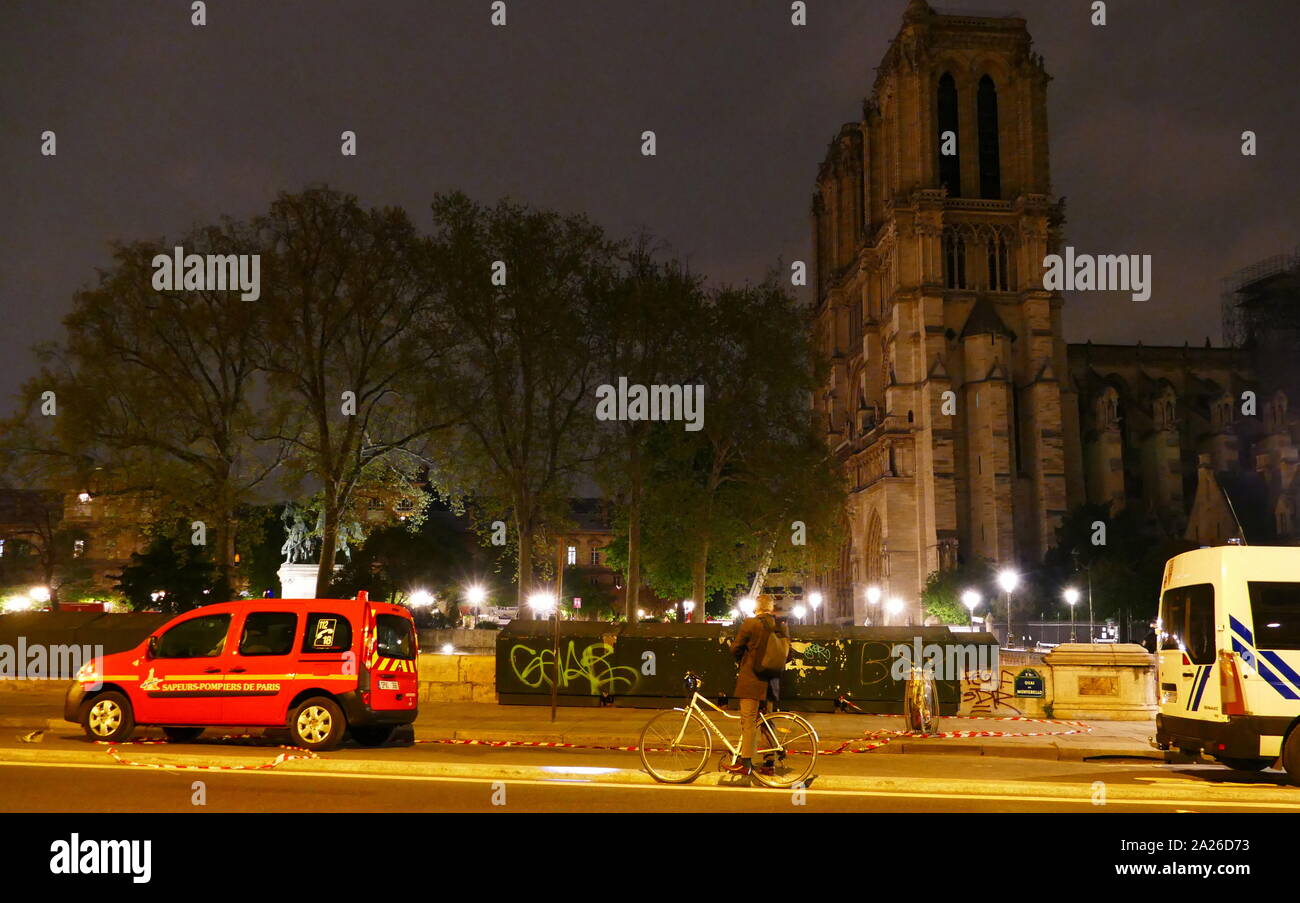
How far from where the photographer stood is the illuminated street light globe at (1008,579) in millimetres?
61719

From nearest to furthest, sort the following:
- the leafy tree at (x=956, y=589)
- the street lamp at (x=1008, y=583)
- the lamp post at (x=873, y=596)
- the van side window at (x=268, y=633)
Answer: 1. the van side window at (x=268, y=633)
2. the street lamp at (x=1008, y=583)
3. the leafy tree at (x=956, y=589)
4. the lamp post at (x=873, y=596)

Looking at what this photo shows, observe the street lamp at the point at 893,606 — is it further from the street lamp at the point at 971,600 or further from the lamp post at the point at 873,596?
the street lamp at the point at 971,600

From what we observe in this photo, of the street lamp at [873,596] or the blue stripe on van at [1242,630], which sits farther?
the street lamp at [873,596]

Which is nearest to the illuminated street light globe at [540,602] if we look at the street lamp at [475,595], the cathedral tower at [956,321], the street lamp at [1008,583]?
A: the street lamp at [475,595]

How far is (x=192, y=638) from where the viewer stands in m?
14.1

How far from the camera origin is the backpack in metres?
10.4

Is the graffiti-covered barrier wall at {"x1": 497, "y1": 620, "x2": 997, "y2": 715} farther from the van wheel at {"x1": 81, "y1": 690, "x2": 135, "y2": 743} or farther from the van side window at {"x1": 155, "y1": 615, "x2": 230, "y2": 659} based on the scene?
the van wheel at {"x1": 81, "y1": 690, "x2": 135, "y2": 743}

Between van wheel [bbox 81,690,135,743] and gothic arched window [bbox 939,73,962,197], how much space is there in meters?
77.6

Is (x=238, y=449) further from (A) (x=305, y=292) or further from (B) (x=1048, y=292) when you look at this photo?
(B) (x=1048, y=292)

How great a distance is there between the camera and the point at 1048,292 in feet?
259

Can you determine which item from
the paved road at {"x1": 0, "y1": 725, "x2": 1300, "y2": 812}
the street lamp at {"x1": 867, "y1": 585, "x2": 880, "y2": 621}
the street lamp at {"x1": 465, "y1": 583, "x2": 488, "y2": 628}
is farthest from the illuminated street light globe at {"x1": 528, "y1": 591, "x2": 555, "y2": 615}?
the street lamp at {"x1": 867, "y1": 585, "x2": 880, "y2": 621}

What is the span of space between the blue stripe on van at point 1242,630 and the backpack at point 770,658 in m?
5.17

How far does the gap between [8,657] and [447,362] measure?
1634cm
